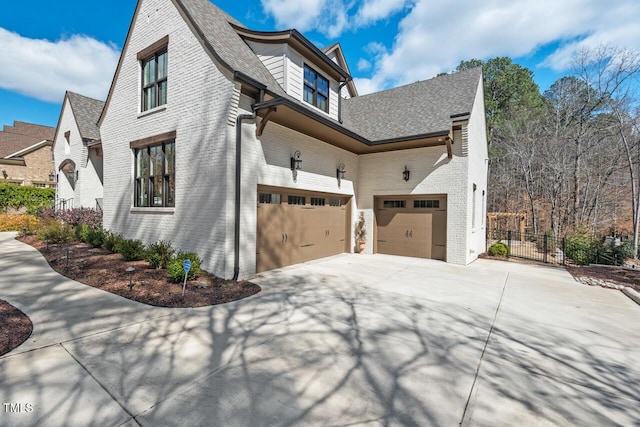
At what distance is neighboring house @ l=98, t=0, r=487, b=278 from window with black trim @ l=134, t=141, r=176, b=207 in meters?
0.06

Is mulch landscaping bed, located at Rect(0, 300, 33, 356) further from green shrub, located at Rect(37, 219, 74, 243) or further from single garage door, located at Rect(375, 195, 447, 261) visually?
single garage door, located at Rect(375, 195, 447, 261)

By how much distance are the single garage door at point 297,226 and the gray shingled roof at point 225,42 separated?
3.26 metres

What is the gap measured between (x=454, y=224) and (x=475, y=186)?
8.97 ft

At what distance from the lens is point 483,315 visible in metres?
5.30

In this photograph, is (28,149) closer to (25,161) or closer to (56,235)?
(25,161)

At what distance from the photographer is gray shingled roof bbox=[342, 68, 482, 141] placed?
11070 mm

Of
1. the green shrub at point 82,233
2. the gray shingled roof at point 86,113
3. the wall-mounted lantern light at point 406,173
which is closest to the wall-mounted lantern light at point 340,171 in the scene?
the wall-mounted lantern light at point 406,173

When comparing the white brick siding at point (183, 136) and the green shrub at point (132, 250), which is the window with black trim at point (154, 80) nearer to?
the white brick siding at point (183, 136)

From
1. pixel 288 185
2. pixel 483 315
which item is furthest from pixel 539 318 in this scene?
pixel 288 185

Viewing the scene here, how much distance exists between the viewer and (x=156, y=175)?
8.95m

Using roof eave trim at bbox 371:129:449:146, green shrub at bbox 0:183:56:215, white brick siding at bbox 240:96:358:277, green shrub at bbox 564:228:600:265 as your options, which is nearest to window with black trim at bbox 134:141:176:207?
white brick siding at bbox 240:96:358:277

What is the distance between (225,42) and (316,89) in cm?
339

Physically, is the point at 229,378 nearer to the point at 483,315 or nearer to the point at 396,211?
the point at 483,315

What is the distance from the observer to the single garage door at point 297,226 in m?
8.35
